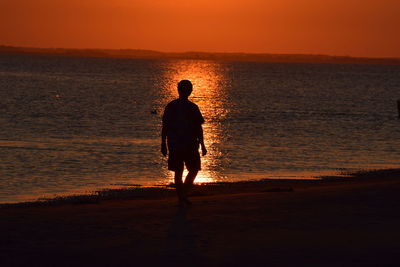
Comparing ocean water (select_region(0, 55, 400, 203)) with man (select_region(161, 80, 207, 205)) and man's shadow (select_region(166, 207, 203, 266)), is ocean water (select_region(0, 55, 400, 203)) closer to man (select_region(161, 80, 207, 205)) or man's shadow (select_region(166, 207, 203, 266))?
man (select_region(161, 80, 207, 205))

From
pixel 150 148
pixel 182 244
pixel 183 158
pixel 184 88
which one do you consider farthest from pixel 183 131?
pixel 150 148

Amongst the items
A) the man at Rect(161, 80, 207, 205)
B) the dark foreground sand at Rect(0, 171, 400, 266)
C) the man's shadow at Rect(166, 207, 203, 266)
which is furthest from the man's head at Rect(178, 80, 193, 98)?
the man's shadow at Rect(166, 207, 203, 266)

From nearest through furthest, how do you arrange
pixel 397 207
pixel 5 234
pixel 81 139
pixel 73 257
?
1. pixel 73 257
2. pixel 5 234
3. pixel 397 207
4. pixel 81 139

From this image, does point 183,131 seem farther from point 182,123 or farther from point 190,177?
point 190,177

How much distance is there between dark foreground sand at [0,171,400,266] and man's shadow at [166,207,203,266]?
1cm

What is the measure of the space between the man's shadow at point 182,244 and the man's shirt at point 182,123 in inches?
52.9

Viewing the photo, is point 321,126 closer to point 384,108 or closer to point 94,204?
point 384,108

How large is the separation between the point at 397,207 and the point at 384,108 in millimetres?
66027

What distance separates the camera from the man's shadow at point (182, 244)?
314 inches

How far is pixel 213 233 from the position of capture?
30.9ft

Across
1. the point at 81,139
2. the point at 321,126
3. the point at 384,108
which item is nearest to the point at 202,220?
the point at 81,139

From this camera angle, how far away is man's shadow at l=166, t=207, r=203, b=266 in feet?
26.2

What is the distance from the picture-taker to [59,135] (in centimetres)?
3875

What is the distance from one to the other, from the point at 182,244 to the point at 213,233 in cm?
78
